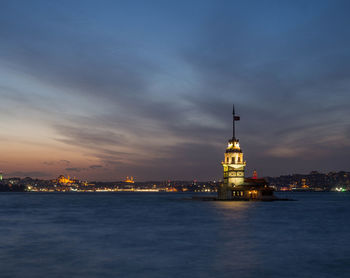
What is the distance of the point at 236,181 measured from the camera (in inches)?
4520

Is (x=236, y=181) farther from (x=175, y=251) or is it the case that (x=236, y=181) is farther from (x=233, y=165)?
(x=175, y=251)

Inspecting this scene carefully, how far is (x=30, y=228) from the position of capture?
52.4 meters

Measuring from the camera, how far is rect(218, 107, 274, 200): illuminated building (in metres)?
113

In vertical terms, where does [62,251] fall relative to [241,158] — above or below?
below

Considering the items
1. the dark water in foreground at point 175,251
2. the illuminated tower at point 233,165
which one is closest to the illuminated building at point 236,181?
the illuminated tower at point 233,165

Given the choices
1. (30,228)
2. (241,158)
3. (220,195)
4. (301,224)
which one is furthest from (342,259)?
(220,195)

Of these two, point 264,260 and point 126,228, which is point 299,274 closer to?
point 264,260

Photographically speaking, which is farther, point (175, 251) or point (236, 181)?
point (236, 181)

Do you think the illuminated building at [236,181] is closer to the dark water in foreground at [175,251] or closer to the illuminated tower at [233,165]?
the illuminated tower at [233,165]

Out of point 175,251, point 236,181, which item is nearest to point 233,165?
point 236,181

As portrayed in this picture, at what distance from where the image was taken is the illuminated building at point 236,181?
113125 millimetres

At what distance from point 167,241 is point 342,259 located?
16.4 metres

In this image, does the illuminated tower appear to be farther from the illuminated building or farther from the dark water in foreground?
the dark water in foreground

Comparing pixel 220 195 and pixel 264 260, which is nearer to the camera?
pixel 264 260
